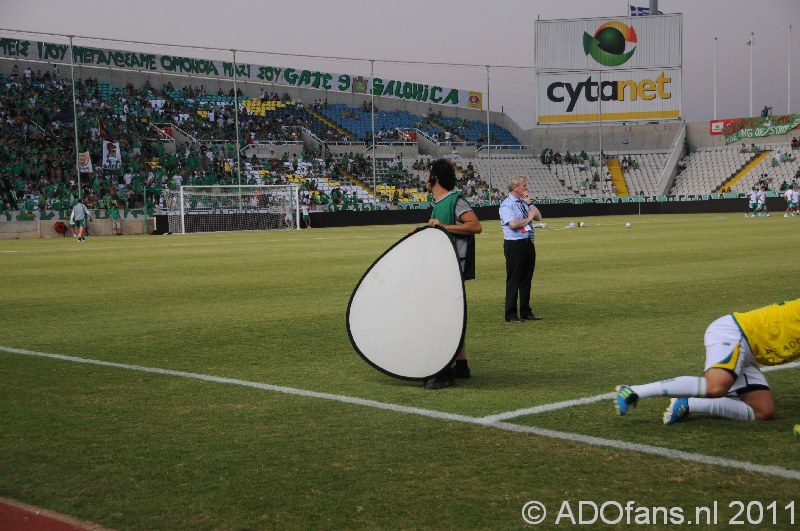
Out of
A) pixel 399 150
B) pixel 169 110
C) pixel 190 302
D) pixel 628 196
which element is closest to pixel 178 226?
pixel 169 110

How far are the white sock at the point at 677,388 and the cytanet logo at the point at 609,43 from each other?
2879 inches

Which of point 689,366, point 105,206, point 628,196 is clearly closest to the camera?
point 689,366

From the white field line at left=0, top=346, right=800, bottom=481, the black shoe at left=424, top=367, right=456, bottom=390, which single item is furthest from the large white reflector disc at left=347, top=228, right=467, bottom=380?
the white field line at left=0, top=346, right=800, bottom=481

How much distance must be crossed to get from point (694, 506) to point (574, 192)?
216ft

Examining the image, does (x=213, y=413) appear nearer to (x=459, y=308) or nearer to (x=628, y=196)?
(x=459, y=308)

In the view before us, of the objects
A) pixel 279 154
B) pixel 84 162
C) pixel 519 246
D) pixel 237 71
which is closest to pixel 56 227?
pixel 84 162

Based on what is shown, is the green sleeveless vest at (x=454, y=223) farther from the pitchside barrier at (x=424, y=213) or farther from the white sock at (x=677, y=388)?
the pitchside barrier at (x=424, y=213)

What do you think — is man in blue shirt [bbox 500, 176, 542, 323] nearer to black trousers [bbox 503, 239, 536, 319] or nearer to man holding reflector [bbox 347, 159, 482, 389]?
black trousers [bbox 503, 239, 536, 319]

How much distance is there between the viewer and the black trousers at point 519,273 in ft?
36.2

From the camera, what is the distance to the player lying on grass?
545 cm

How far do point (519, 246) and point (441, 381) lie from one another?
177 inches

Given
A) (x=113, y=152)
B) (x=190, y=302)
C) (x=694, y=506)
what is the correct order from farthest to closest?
(x=113, y=152) → (x=190, y=302) → (x=694, y=506)

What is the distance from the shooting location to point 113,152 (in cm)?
4519

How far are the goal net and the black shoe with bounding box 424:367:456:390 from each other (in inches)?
1451
